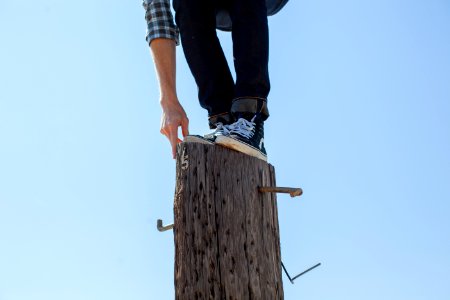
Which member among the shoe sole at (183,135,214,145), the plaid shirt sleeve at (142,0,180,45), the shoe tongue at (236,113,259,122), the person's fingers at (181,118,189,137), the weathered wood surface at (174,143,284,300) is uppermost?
the plaid shirt sleeve at (142,0,180,45)

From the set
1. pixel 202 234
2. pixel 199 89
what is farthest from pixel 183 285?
pixel 199 89

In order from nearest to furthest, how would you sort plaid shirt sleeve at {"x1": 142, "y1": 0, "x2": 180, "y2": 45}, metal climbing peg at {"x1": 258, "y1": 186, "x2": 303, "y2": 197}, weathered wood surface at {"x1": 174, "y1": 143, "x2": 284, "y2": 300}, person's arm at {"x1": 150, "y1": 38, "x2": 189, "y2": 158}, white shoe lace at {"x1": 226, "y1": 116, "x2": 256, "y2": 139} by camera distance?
weathered wood surface at {"x1": 174, "y1": 143, "x2": 284, "y2": 300} → metal climbing peg at {"x1": 258, "y1": 186, "x2": 303, "y2": 197} → white shoe lace at {"x1": 226, "y1": 116, "x2": 256, "y2": 139} → person's arm at {"x1": 150, "y1": 38, "x2": 189, "y2": 158} → plaid shirt sleeve at {"x1": 142, "y1": 0, "x2": 180, "y2": 45}

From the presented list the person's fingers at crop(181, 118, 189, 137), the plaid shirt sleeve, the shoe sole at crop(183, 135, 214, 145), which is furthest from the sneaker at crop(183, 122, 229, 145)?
the plaid shirt sleeve

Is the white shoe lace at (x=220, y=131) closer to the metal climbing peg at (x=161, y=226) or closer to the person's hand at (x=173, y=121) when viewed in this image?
the person's hand at (x=173, y=121)

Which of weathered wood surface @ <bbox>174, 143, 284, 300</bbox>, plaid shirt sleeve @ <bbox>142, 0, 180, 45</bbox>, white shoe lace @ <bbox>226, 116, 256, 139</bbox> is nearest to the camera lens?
weathered wood surface @ <bbox>174, 143, 284, 300</bbox>

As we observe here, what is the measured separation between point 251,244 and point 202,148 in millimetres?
486

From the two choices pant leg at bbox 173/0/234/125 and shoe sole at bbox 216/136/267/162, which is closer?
shoe sole at bbox 216/136/267/162

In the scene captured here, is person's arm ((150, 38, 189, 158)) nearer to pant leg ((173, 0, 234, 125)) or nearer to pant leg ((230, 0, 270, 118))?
pant leg ((173, 0, 234, 125))

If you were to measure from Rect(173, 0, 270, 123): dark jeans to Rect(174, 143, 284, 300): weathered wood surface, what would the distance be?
405mm

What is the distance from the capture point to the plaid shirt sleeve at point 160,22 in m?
3.20

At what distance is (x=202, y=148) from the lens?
2670 mm

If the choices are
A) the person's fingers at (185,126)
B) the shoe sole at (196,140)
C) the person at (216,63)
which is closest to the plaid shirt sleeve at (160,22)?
the person at (216,63)

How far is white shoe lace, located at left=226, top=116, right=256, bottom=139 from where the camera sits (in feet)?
9.21

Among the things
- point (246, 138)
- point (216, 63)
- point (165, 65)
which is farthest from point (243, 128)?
point (165, 65)
